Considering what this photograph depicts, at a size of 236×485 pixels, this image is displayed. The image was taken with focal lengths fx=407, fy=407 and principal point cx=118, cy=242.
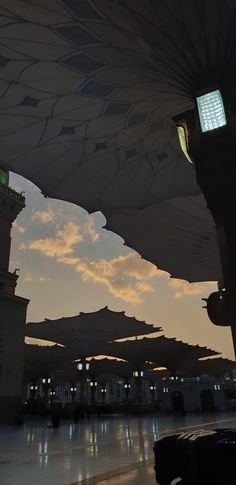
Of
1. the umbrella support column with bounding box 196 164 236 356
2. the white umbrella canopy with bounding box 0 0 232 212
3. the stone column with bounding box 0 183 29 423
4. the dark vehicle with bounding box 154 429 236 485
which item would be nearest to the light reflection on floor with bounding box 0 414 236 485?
the dark vehicle with bounding box 154 429 236 485

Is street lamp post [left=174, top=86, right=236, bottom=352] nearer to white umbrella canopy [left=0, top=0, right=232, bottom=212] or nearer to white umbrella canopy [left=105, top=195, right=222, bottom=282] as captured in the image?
white umbrella canopy [left=0, top=0, right=232, bottom=212]

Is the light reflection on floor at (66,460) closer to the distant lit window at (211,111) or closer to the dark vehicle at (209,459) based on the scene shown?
the dark vehicle at (209,459)

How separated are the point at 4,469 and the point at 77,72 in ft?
33.0

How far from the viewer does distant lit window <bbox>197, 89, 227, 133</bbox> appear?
915 centimetres

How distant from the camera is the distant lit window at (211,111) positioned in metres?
9.15

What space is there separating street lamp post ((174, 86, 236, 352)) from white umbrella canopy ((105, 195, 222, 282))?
Answer: 10776 millimetres

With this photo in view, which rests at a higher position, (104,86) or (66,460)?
(104,86)

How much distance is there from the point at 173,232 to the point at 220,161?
14.8 m

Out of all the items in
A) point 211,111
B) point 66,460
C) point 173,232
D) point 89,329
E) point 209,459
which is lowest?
point 66,460

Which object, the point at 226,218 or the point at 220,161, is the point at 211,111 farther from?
the point at 226,218

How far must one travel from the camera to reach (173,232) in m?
23.2

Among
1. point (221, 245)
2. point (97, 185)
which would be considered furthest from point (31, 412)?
point (221, 245)

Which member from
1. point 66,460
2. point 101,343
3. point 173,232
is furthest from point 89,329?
point 66,460

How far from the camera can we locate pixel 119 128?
13.8 m
